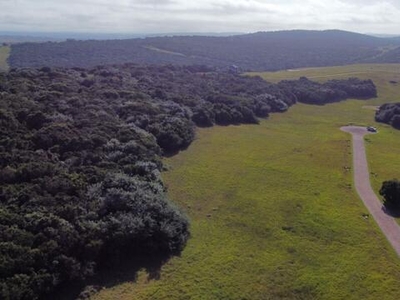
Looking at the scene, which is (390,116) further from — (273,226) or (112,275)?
(112,275)

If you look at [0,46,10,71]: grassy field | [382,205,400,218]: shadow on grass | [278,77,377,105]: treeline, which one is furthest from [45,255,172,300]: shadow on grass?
[0,46,10,71]: grassy field

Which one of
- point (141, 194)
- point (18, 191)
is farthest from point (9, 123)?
point (141, 194)

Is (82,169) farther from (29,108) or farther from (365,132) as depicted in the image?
(365,132)

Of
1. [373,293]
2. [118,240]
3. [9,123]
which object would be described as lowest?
[373,293]

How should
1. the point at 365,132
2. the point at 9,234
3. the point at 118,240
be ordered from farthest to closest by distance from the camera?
the point at 365,132 → the point at 118,240 → the point at 9,234

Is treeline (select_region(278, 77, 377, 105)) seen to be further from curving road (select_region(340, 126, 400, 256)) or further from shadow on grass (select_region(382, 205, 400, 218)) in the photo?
shadow on grass (select_region(382, 205, 400, 218))

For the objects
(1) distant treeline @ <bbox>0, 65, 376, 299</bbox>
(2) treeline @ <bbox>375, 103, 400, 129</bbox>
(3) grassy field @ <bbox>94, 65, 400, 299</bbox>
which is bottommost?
(3) grassy field @ <bbox>94, 65, 400, 299</bbox>
